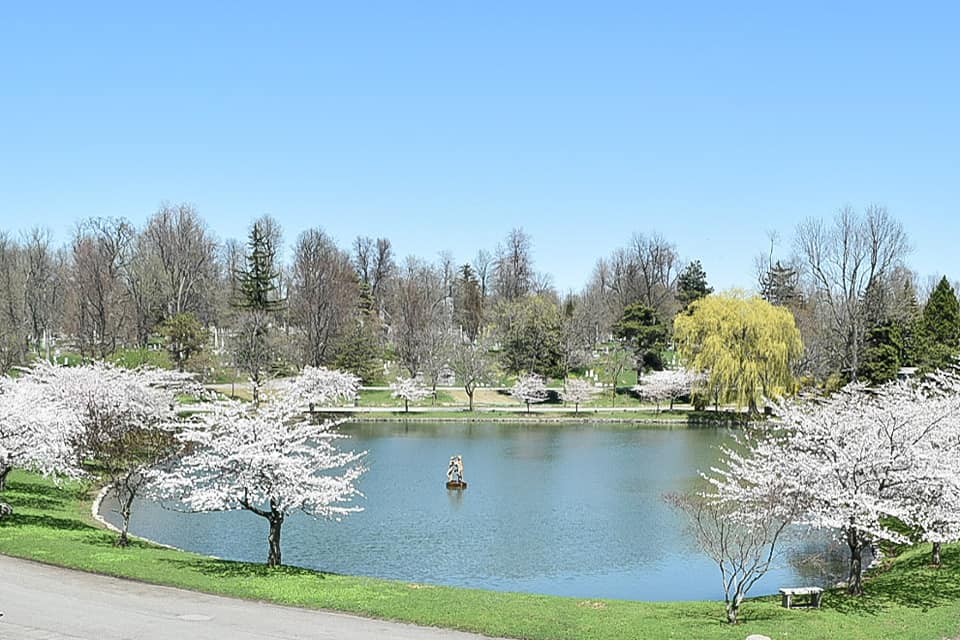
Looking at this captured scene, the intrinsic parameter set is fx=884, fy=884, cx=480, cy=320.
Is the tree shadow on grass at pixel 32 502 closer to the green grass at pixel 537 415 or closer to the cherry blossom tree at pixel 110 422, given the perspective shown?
the cherry blossom tree at pixel 110 422

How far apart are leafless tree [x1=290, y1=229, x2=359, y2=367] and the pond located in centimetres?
2343

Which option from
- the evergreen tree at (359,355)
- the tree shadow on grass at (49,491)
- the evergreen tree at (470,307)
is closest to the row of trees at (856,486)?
the tree shadow on grass at (49,491)

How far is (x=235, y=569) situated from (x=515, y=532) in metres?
8.27

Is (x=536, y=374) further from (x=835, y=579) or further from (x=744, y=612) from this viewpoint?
(x=744, y=612)

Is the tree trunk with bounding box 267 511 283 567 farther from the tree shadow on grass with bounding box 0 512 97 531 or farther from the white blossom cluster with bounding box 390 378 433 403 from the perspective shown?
the white blossom cluster with bounding box 390 378 433 403

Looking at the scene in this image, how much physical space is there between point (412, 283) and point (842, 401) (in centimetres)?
5563

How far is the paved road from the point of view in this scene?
491 inches

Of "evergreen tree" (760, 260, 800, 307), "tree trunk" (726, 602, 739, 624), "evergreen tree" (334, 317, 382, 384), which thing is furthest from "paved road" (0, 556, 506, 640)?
"evergreen tree" (760, 260, 800, 307)

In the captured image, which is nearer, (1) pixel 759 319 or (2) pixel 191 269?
(1) pixel 759 319

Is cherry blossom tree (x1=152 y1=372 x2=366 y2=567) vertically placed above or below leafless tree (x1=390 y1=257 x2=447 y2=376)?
below

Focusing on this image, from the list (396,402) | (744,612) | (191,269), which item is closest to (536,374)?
(396,402)

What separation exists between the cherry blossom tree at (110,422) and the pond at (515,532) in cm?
236

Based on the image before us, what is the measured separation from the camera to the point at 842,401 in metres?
22.7

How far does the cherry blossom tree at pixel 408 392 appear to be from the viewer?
2103 inches
